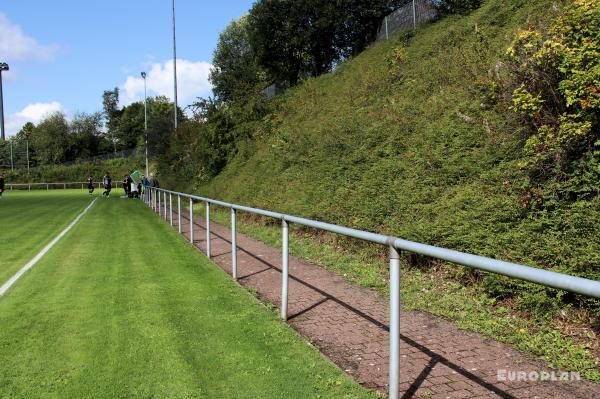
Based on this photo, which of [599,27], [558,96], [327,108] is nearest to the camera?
[599,27]

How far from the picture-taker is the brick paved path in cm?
384

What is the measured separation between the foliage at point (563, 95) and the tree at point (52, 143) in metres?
107

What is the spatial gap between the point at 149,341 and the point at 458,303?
11.2ft

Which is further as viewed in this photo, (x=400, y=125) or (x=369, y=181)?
(x=400, y=125)

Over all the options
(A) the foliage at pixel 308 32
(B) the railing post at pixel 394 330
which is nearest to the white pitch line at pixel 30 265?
(B) the railing post at pixel 394 330

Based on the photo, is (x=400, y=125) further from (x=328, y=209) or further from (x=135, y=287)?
(x=135, y=287)

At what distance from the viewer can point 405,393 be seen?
3816 millimetres

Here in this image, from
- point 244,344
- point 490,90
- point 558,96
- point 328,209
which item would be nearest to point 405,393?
point 244,344

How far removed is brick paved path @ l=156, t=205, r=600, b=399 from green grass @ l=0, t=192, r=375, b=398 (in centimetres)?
29

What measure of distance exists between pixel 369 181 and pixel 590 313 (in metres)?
5.71

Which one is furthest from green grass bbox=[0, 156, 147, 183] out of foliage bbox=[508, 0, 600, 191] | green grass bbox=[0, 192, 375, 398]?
foliage bbox=[508, 0, 600, 191]

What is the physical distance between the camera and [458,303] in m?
5.93

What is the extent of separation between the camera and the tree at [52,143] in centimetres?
10106

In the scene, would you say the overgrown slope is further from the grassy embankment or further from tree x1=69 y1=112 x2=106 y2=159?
tree x1=69 y1=112 x2=106 y2=159
